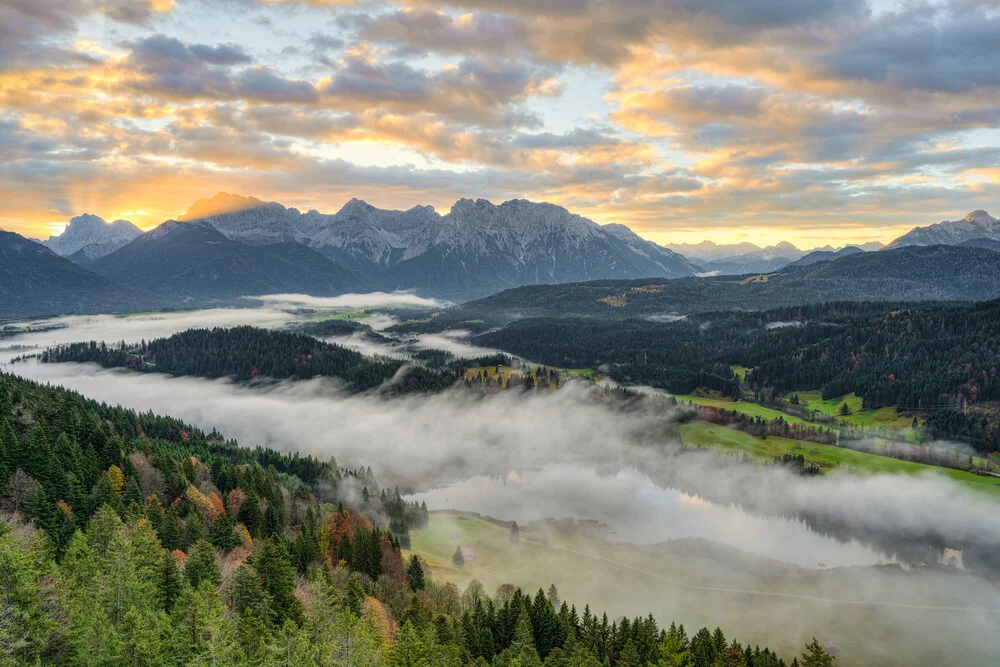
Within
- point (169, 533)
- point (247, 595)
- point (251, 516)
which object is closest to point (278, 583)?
point (247, 595)

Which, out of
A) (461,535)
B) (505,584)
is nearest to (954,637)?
(505,584)

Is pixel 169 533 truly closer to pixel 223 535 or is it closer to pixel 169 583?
pixel 223 535

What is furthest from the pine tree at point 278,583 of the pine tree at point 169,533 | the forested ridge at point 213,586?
the pine tree at point 169,533

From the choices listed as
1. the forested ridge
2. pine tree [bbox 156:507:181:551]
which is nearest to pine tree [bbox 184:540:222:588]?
the forested ridge

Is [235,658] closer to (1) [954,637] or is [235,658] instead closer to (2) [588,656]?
(2) [588,656]

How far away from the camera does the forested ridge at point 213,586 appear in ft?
161

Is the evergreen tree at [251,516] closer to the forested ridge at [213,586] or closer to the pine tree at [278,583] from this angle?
the forested ridge at [213,586]

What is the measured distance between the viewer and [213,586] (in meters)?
65.6

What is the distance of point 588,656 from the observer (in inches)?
3310

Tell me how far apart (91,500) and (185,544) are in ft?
55.2

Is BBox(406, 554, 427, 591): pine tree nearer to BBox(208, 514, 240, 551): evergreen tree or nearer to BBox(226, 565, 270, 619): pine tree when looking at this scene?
BBox(208, 514, 240, 551): evergreen tree

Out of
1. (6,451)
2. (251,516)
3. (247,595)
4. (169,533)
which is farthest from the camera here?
(251,516)

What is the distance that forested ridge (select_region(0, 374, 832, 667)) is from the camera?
49188mm

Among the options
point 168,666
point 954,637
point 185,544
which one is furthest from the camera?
point 954,637
